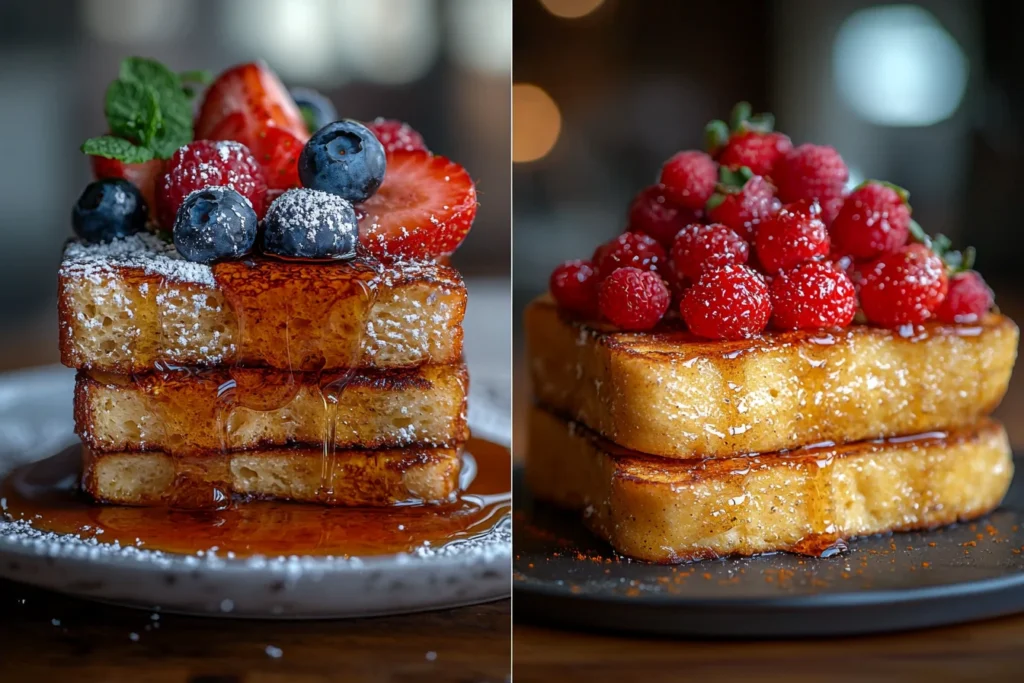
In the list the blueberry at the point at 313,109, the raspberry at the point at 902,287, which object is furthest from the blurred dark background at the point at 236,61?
the raspberry at the point at 902,287

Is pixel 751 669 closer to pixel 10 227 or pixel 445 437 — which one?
pixel 445 437

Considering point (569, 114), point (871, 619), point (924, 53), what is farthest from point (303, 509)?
point (924, 53)

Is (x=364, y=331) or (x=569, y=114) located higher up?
(x=569, y=114)

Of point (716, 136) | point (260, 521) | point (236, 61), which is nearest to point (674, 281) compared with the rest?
point (716, 136)

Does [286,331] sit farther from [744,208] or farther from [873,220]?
[873,220]

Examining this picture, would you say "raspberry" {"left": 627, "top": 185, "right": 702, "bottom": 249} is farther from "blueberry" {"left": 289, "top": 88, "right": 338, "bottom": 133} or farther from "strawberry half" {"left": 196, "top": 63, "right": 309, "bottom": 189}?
"blueberry" {"left": 289, "top": 88, "right": 338, "bottom": 133}

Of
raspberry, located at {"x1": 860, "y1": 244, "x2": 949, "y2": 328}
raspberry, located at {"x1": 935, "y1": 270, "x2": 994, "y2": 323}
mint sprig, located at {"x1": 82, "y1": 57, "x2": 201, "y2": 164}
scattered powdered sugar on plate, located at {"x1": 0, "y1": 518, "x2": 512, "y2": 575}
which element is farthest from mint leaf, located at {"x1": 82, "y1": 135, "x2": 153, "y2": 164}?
raspberry, located at {"x1": 935, "y1": 270, "x2": 994, "y2": 323}
